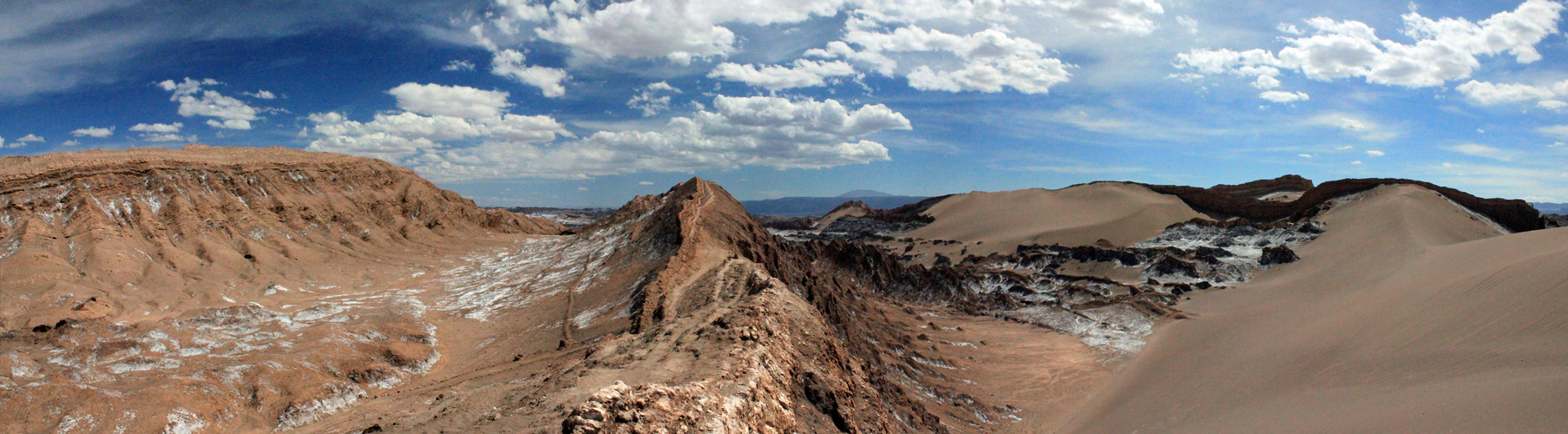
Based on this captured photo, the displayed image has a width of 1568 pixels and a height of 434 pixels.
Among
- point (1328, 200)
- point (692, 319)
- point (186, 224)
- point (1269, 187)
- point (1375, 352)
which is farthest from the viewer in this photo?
point (1269, 187)

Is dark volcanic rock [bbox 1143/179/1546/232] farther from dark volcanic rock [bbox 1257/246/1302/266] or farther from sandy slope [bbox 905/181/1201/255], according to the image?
dark volcanic rock [bbox 1257/246/1302/266]

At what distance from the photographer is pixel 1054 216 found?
68.7 metres

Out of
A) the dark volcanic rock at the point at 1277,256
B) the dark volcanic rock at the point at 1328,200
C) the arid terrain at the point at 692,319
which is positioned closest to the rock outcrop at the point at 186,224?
the arid terrain at the point at 692,319

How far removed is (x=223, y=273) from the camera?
25.5 m

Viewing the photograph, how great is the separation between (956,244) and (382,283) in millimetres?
46719

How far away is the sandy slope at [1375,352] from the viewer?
12594 millimetres

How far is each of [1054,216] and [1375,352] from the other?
52737mm

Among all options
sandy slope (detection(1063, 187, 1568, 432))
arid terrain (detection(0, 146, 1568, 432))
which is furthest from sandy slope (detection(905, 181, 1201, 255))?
sandy slope (detection(1063, 187, 1568, 432))

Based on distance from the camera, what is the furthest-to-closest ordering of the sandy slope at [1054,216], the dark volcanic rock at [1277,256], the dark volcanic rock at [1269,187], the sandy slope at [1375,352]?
the dark volcanic rock at [1269,187], the sandy slope at [1054,216], the dark volcanic rock at [1277,256], the sandy slope at [1375,352]

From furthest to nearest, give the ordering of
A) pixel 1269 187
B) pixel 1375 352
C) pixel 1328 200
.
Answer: pixel 1269 187
pixel 1328 200
pixel 1375 352

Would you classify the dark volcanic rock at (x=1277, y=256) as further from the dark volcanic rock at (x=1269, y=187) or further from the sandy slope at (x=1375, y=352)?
the dark volcanic rock at (x=1269, y=187)

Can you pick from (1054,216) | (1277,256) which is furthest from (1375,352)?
(1054,216)

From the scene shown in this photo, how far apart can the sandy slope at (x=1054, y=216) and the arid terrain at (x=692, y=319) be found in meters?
13.1

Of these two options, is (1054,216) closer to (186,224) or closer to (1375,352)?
(1375,352)
